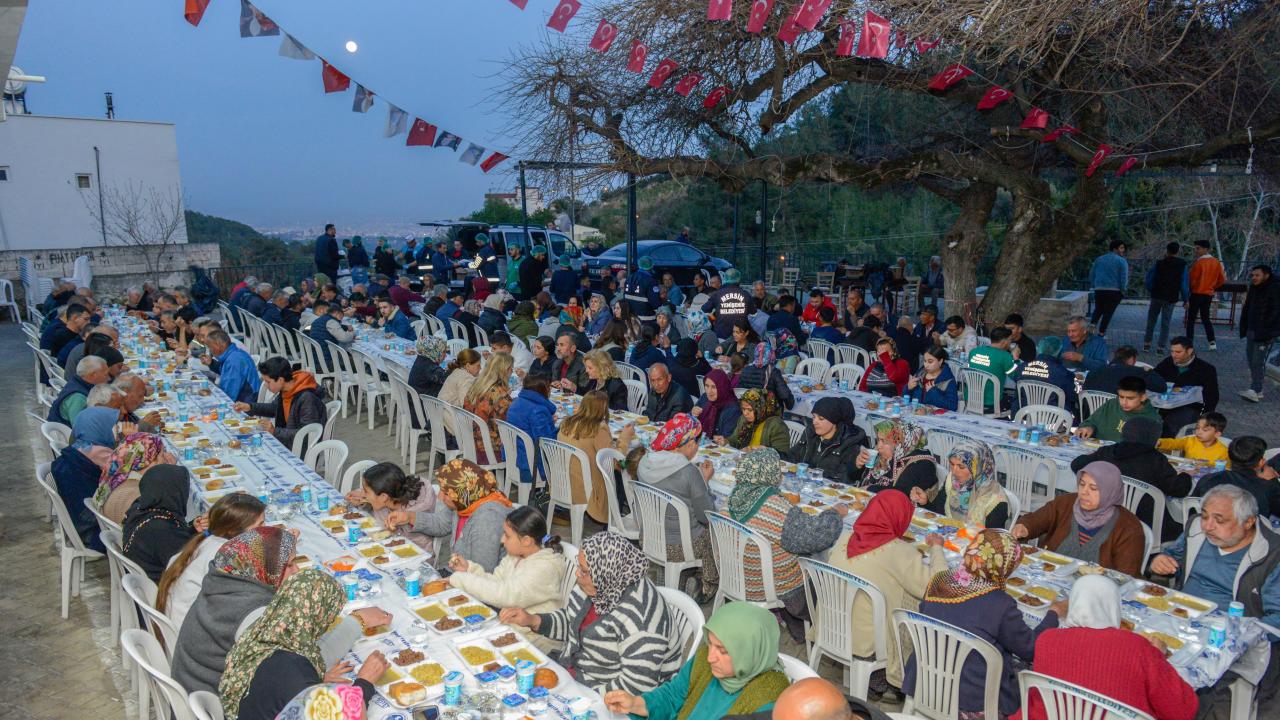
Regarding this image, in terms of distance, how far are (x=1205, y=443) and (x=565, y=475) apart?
446 centimetres

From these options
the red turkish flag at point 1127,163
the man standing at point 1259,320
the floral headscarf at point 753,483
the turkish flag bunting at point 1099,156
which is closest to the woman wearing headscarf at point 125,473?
the floral headscarf at point 753,483

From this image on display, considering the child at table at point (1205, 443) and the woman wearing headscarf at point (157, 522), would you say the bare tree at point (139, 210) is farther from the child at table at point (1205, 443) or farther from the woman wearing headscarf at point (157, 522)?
the child at table at point (1205, 443)

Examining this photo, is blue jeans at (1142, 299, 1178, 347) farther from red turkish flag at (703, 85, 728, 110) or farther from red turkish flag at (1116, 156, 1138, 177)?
red turkish flag at (703, 85, 728, 110)

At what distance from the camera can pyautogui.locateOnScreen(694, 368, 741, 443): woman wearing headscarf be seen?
23.0 ft

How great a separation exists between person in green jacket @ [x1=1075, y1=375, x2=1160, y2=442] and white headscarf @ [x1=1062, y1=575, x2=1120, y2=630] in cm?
339

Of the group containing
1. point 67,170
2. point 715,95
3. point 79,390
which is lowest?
point 79,390

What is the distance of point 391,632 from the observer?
360 cm

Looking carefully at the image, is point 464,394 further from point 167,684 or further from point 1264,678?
point 1264,678

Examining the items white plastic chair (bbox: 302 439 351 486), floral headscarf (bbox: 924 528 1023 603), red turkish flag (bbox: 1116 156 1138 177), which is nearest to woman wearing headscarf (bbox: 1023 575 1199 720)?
floral headscarf (bbox: 924 528 1023 603)

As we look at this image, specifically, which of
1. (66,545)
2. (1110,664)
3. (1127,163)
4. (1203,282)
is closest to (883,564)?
(1110,664)

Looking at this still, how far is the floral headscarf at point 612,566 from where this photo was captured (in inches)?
132

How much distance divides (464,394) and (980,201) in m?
9.67

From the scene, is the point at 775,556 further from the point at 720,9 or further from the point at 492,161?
the point at 492,161

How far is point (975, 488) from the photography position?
16.1 ft
